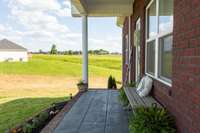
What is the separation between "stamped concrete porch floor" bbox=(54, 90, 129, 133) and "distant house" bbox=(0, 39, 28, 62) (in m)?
47.8

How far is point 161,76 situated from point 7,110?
6.23 meters

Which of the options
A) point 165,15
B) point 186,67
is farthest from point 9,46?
point 186,67

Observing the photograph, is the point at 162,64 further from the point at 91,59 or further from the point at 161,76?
the point at 91,59

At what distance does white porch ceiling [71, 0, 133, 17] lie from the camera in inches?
296

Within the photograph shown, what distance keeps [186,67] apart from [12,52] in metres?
52.6

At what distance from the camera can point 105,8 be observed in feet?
25.8

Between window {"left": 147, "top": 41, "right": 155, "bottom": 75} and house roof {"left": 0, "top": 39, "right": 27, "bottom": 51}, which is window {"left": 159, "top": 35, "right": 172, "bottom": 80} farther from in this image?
house roof {"left": 0, "top": 39, "right": 27, "bottom": 51}

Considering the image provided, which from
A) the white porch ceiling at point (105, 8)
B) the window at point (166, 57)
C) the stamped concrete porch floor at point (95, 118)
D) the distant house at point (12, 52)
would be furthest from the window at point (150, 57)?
the distant house at point (12, 52)

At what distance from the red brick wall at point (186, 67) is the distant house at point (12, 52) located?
50.6m

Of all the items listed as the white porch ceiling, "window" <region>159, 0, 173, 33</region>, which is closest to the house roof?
the white porch ceiling

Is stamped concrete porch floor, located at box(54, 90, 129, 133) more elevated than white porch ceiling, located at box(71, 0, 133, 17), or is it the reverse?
white porch ceiling, located at box(71, 0, 133, 17)

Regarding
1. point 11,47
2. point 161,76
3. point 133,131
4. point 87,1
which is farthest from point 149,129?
point 11,47

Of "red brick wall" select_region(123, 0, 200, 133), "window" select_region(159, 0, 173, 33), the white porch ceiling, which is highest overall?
the white porch ceiling

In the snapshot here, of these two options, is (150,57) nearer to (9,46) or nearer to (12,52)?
(12,52)
